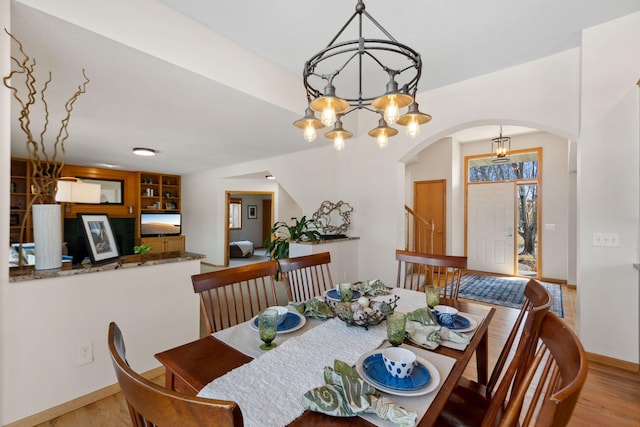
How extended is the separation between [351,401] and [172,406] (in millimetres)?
479

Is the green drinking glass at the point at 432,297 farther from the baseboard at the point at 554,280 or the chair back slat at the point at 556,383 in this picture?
the baseboard at the point at 554,280

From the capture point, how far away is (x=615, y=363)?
2240 millimetres

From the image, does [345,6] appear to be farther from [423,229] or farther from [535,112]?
[423,229]

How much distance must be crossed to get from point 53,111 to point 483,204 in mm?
6799

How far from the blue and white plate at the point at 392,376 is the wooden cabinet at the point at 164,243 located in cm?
706

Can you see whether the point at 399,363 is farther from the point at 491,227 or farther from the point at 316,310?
the point at 491,227

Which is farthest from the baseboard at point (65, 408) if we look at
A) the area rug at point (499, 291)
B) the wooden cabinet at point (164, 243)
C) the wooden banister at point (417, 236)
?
the wooden cabinet at point (164, 243)

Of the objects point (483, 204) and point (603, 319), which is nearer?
point (603, 319)

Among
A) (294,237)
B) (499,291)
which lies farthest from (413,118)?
(499,291)

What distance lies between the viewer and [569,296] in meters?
4.24

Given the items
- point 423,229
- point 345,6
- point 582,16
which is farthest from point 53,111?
point 423,229

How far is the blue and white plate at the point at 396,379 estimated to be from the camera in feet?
2.79

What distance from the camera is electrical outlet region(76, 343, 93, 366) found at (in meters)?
1.76

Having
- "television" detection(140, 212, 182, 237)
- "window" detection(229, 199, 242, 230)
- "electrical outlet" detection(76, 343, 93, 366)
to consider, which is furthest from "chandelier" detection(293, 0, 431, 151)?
"window" detection(229, 199, 242, 230)
